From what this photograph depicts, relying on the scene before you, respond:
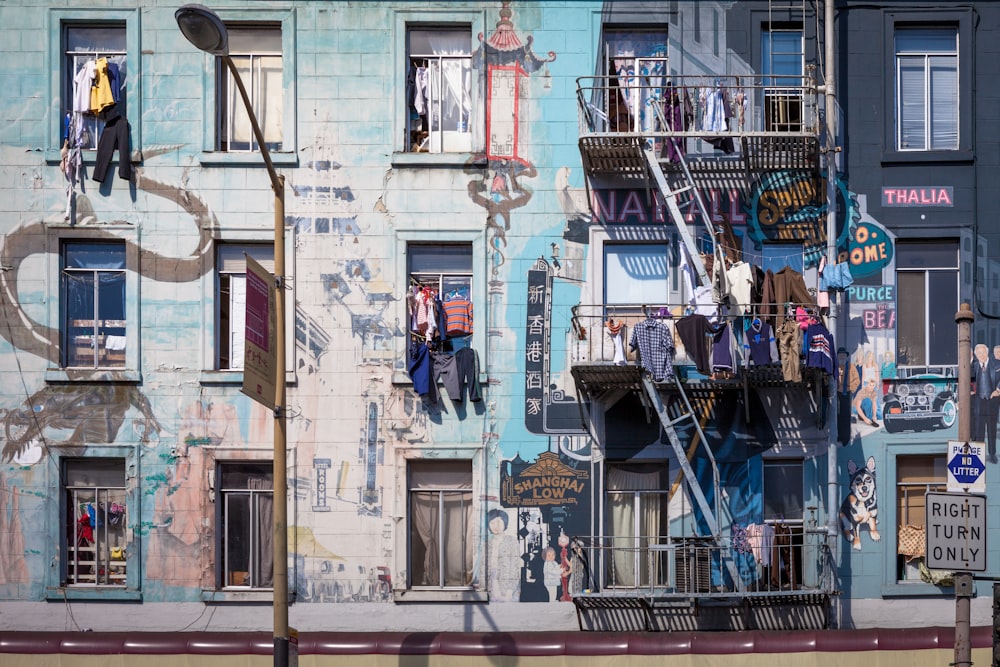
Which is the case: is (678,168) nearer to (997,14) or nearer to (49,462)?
(997,14)

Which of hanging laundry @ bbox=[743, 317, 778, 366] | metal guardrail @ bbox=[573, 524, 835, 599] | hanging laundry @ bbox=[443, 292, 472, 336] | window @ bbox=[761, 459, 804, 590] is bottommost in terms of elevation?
metal guardrail @ bbox=[573, 524, 835, 599]

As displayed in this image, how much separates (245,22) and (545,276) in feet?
20.2

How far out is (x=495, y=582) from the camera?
65.9 ft

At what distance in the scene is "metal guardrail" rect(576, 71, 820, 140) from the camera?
20.2 metres

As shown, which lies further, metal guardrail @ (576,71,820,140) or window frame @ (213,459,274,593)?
window frame @ (213,459,274,593)

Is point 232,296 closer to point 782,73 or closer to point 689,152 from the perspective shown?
point 689,152

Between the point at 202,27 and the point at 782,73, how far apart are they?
34.2 feet

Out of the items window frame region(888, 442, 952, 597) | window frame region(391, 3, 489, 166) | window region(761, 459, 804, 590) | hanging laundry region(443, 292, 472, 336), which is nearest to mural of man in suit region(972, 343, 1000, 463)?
window frame region(888, 442, 952, 597)

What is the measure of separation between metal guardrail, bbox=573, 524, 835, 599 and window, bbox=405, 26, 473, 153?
651 centimetres

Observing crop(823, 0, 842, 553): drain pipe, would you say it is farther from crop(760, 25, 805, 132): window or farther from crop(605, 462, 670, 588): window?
crop(605, 462, 670, 588): window

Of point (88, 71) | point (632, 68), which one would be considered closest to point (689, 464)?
point (632, 68)

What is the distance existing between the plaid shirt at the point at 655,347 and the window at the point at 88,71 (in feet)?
28.4

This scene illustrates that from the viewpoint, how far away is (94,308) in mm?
20688

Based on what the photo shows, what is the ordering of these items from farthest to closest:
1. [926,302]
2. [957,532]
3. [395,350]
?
[926,302], [395,350], [957,532]
